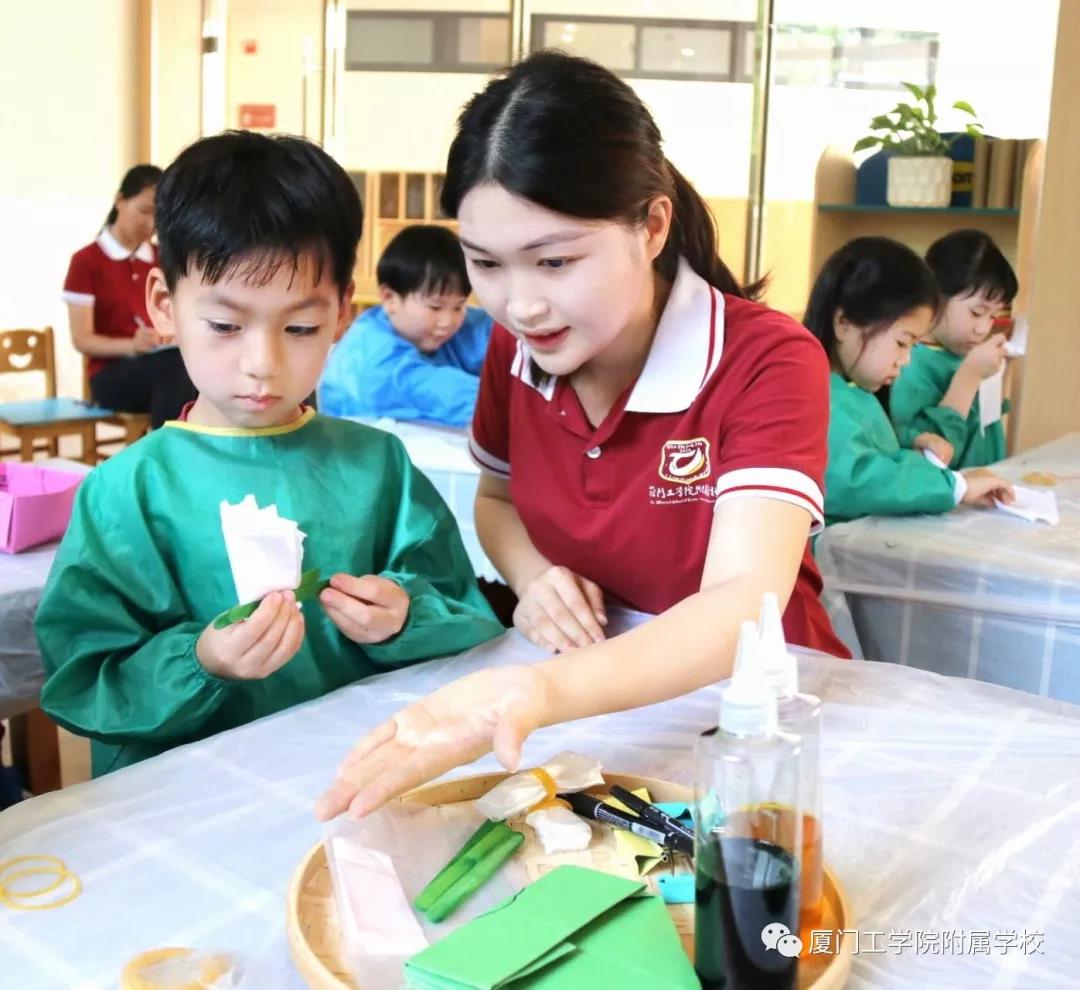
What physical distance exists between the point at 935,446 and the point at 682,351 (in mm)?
1408

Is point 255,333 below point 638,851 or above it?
above

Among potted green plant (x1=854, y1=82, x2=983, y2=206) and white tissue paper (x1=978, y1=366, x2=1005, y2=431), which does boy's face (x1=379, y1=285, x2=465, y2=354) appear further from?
potted green plant (x1=854, y1=82, x2=983, y2=206)

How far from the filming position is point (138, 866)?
720mm

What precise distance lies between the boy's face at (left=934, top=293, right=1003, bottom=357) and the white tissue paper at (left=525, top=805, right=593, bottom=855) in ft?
7.60

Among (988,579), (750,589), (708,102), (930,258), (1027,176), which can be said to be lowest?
(988,579)

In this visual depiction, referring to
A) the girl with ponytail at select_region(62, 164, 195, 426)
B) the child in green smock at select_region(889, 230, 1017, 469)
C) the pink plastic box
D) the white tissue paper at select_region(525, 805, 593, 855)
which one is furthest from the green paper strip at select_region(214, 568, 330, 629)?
the girl with ponytail at select_region(62, 164, 195, 426)

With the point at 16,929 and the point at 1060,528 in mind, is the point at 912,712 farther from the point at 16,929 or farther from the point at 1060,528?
the point at 1060,528

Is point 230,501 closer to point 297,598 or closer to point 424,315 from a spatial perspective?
point 297,598

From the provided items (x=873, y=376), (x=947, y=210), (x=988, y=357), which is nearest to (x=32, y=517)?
(x=873, y=376)

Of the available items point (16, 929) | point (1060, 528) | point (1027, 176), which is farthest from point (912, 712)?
point (1027, 176)

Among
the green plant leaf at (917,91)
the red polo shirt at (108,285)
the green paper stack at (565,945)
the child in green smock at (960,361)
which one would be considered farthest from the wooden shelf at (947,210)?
the green paper stack at (565,945)

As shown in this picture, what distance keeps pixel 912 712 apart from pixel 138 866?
616mm

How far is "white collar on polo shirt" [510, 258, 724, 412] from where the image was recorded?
117cm

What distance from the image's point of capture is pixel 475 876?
0.69 m
